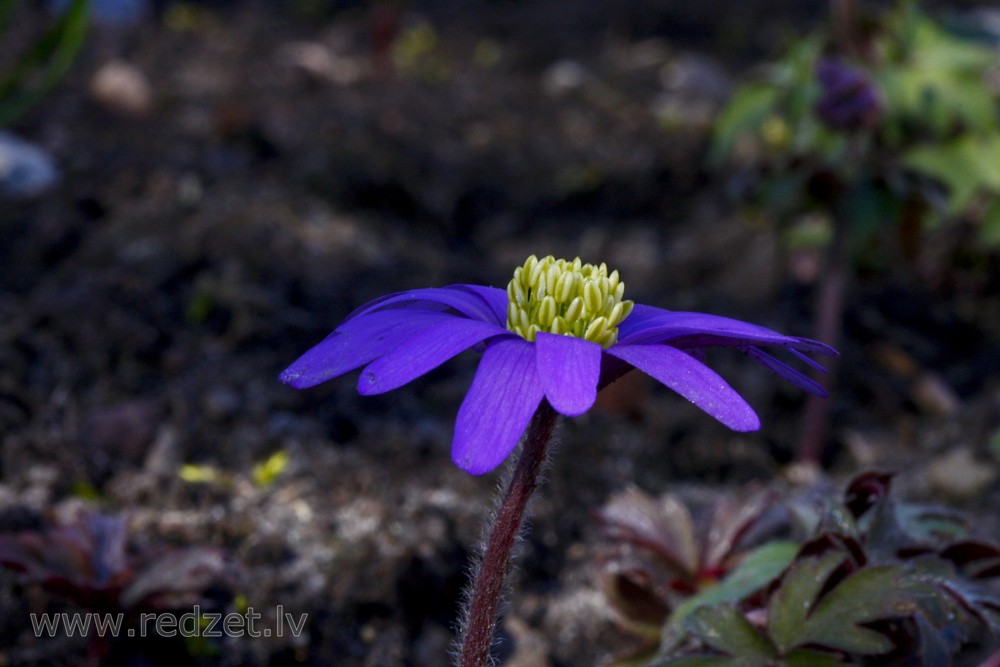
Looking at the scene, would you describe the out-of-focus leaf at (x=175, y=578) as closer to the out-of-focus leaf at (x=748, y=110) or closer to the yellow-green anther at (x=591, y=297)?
the yellow-green anther at (x=591, y=297)

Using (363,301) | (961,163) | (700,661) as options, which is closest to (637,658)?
(700,661)

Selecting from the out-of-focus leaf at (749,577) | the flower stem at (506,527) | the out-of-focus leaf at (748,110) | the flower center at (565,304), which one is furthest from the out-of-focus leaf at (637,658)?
the out-of-focus leaf at (748,110)

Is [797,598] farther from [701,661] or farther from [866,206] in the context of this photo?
[866,206]

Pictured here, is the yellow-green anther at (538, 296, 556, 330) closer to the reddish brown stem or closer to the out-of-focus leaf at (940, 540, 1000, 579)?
the out-of-focus leaf at (940, 540, 1000, 579)

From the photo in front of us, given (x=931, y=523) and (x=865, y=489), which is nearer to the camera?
(x=865, y=489)

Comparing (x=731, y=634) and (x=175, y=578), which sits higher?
(x=731, y=634)
